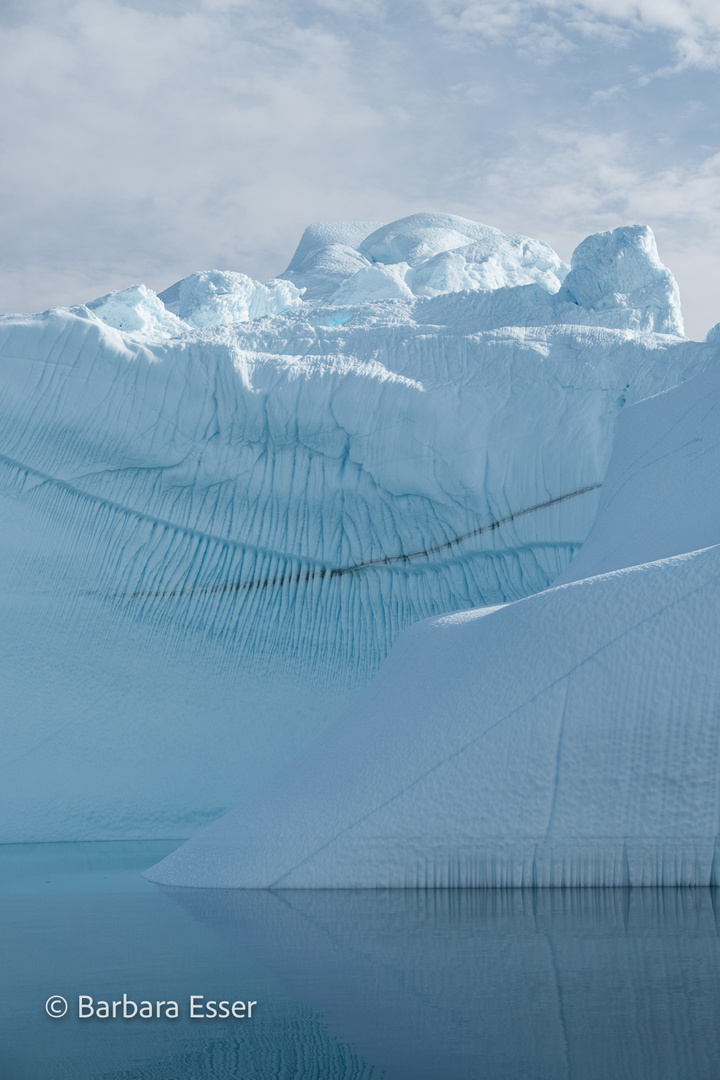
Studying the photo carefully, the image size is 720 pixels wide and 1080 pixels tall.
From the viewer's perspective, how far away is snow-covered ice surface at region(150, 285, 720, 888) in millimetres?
2980

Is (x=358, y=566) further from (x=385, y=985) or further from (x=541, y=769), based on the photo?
(x=385, y=985)

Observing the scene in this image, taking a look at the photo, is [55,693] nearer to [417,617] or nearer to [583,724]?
[417,617]

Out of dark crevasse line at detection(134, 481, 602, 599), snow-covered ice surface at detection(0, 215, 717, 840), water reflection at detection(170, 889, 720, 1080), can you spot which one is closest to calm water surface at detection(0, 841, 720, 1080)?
water reflection at detection(170, 889, 720, 1080)

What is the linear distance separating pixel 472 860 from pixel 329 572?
3.61 m

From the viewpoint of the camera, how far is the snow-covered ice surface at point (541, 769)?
2.98 meters

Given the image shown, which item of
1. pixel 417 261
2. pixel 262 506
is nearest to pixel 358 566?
pixel 262 506

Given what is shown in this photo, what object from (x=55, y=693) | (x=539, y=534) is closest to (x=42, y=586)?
(x=55, y=693)

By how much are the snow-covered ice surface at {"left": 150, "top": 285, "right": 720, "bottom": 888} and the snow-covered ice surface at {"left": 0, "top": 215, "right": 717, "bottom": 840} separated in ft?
8.22

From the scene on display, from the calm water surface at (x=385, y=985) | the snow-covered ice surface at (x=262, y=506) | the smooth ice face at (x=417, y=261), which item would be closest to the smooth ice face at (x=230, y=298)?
the smooth ice face at (x=417, y=261)

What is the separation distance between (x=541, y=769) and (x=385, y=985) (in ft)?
4.43

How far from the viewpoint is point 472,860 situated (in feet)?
10.0

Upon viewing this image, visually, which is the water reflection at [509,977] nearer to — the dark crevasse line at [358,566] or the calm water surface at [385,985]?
the calm water surface at [385,985]

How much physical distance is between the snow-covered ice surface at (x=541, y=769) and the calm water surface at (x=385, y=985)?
0.15 metres

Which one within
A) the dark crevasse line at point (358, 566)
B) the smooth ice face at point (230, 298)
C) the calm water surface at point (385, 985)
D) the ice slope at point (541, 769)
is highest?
the smooth ice face at point (230, 298)
